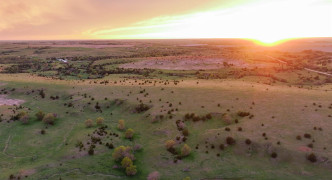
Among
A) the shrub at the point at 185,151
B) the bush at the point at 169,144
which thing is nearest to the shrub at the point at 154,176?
the shrub at the point at 185,151

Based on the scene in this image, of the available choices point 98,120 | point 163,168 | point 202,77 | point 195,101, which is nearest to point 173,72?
point 202,77

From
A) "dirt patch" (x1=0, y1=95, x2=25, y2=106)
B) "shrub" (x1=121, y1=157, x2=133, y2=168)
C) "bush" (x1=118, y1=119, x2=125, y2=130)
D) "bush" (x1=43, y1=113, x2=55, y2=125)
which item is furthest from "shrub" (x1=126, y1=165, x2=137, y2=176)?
"dirt patch" (x1=0, y1=95, x2=25, y2=106)

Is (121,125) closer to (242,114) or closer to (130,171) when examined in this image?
(130,171)

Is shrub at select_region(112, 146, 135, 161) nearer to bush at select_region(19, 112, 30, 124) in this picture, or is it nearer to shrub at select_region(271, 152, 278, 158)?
shrub at select_region(271, 152, 278, 158)

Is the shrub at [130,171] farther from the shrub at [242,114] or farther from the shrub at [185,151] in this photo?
the shrub at [242,114]

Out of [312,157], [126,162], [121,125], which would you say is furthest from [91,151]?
[312,157]

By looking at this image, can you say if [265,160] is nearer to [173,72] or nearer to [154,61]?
[173,72]

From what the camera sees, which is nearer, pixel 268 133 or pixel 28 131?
pixel 268 133

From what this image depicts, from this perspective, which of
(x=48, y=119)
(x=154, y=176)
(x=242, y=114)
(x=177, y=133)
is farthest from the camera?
(x=48, y=119)
